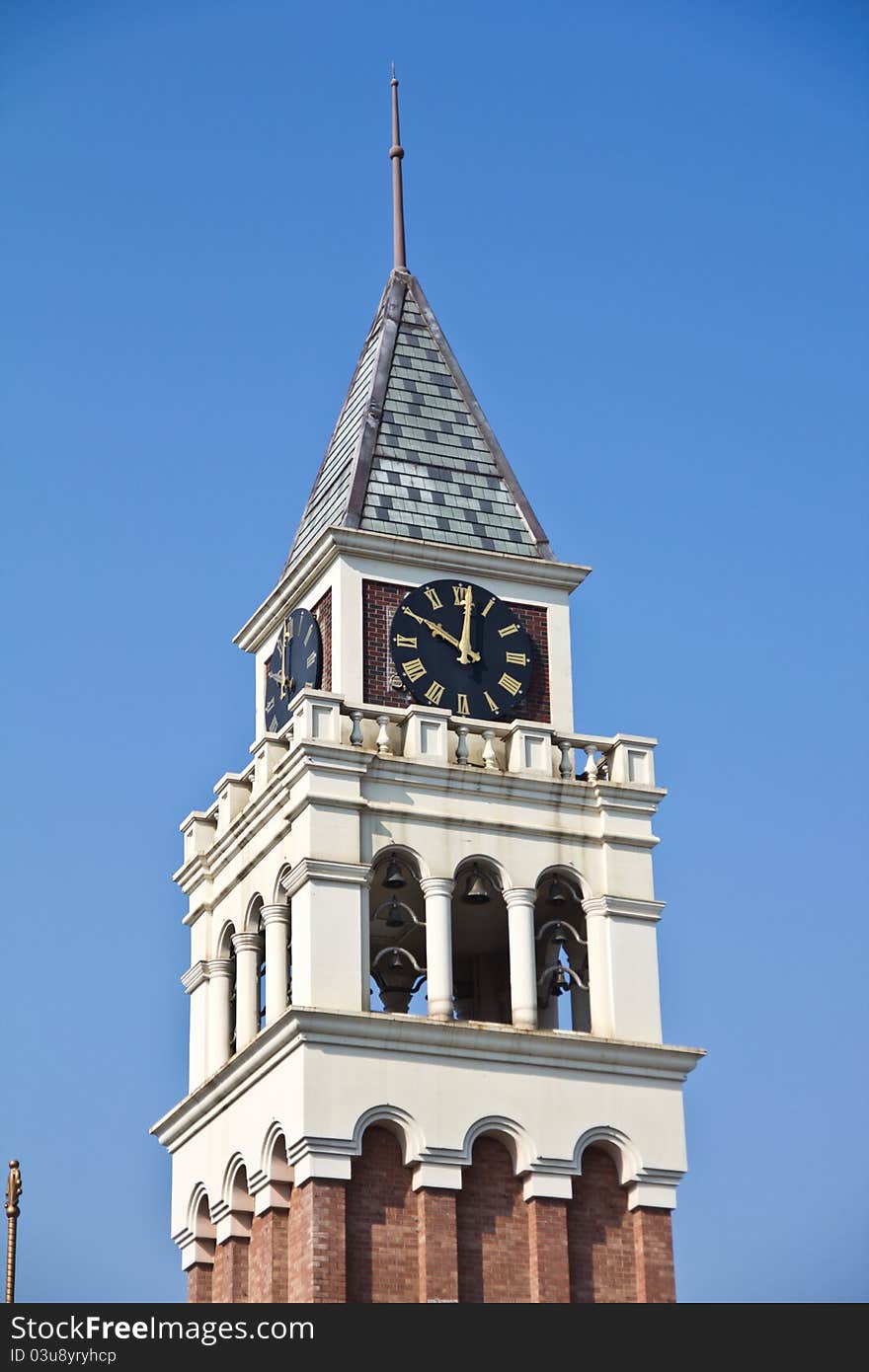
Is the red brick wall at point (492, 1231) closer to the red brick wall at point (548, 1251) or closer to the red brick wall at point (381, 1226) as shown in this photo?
the red brick wall at point (548, 1251)

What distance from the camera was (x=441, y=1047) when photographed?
52.9 meters

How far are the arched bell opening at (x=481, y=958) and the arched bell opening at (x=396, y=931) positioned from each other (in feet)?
2.33

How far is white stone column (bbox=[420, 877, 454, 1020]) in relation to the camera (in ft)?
176

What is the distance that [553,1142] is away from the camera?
174 feet

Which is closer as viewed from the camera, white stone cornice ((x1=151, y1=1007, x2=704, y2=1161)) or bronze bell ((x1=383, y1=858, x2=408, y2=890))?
white stone cornice ((x1=151, y1=1007, x2=704, y2=1161))

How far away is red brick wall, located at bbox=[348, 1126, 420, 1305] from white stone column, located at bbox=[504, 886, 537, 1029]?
344cm

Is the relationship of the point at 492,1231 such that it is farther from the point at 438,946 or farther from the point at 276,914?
the point at 276,914

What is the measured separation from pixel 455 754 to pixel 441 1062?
20.1ft

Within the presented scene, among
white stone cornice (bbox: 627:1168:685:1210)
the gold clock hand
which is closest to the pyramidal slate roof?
the gold clock hand

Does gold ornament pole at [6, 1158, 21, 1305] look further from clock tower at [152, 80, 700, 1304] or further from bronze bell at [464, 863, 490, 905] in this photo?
bronze bell at [464, 863, 490, 905]

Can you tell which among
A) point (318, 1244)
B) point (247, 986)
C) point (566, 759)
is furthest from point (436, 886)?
point (318, 1244)

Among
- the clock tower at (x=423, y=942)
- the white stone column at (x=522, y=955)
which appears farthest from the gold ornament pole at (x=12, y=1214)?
the white stone column at (x=522, y=955)
